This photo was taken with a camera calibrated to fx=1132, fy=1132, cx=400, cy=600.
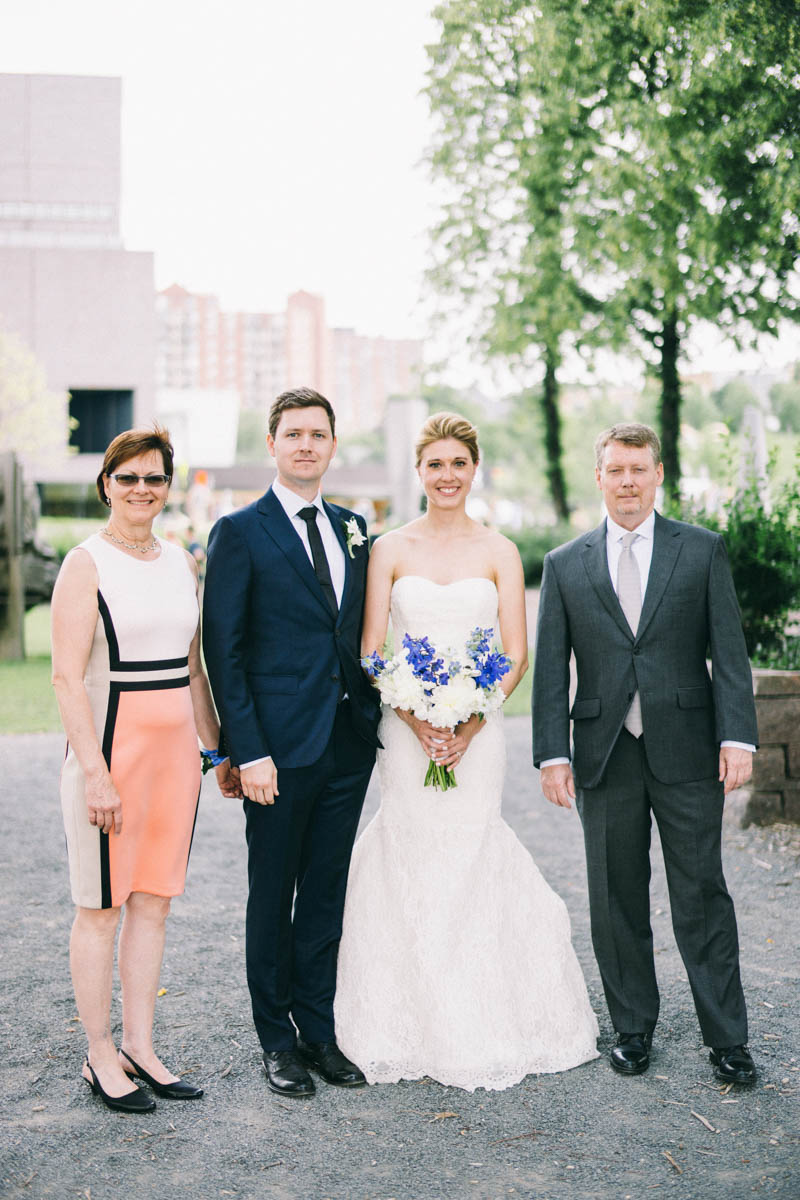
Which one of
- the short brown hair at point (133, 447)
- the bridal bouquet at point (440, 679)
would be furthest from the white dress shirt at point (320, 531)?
the short brown hair at point (133, 447)

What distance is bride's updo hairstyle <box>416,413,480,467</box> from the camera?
447cm

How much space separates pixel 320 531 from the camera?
14.4ft

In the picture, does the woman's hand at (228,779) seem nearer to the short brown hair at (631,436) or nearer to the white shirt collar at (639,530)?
the white shirt collar at (639,530)

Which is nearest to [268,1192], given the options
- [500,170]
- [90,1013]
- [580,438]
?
[90,1013]

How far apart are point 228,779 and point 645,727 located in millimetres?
1624

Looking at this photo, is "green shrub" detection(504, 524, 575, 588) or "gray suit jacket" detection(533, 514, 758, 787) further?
"green shrub" detection(504, 524, 575, 588)

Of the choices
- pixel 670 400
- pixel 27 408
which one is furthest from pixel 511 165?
pixel 27 408

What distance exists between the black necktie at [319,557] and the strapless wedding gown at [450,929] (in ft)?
1.19

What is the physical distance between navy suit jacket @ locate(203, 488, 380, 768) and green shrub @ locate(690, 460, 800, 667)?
5.77 m

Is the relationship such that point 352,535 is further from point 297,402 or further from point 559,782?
point 559,782

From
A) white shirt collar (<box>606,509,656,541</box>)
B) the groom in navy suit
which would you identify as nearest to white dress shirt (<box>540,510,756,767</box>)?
white shirt collar (<box>606,509,656,541</box>)

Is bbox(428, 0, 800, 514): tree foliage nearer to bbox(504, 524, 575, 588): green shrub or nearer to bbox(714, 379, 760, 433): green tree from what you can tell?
bbox(714, 379, 760, 433): green tree

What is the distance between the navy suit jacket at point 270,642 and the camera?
13.5 ft

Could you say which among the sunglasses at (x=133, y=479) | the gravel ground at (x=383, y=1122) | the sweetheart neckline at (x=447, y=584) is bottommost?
the gravel ground at (x=383, y=1122)
